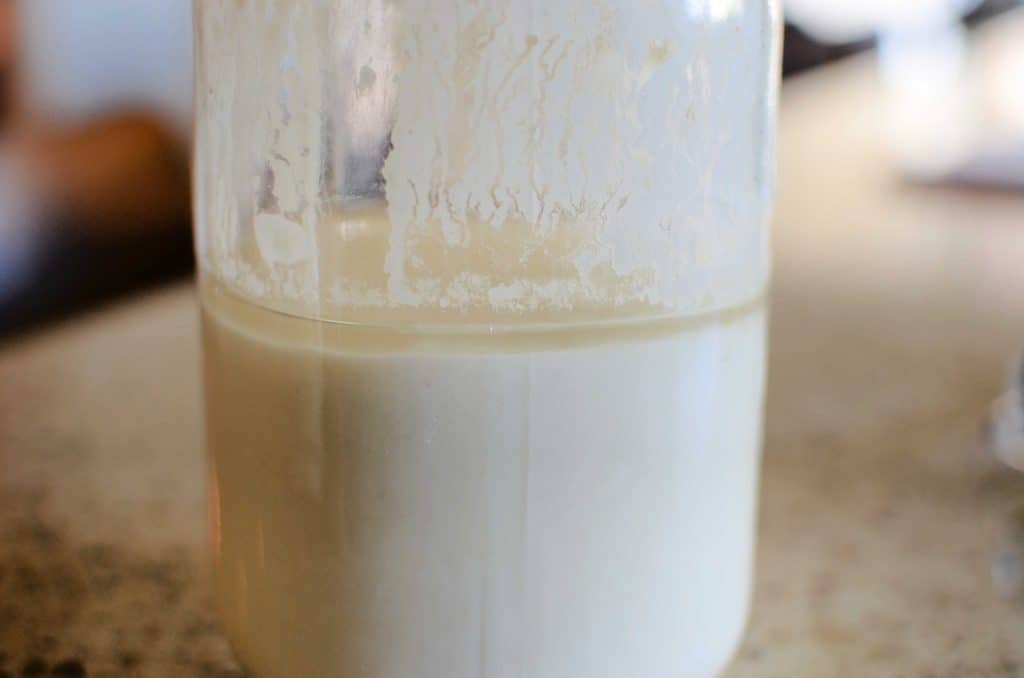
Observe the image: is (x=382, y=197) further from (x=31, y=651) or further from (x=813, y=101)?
(x=813, y=101)

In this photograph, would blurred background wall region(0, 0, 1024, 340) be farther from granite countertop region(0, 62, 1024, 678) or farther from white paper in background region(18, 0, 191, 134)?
granite countertop region(0, 62, 1024, 678)

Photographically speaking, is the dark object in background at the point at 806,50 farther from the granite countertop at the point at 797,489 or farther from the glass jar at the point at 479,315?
the glass jar at the point at 479,315

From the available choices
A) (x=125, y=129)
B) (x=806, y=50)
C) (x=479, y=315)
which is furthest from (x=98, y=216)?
(x=806, y=50)

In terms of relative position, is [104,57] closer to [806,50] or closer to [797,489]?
[806,50]

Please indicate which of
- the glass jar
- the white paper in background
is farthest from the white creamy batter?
the white paper in background

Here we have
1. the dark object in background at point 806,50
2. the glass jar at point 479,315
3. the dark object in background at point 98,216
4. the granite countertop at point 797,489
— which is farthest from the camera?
the dark object in background at point 806,50

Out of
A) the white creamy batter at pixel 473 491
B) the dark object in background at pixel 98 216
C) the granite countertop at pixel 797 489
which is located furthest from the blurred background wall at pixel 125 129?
the white creamy batter at pixel 473 491
